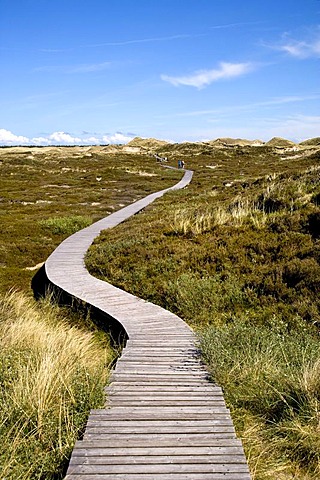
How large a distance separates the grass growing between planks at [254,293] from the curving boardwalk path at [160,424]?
412 millimetres

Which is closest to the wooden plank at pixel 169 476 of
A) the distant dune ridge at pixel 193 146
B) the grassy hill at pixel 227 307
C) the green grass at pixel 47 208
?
the grassy hill at pixel 227 307

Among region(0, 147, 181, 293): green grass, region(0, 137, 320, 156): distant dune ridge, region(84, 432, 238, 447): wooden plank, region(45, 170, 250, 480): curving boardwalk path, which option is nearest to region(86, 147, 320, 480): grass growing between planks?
region(45, 170, 250, 480): curving boardwalk path

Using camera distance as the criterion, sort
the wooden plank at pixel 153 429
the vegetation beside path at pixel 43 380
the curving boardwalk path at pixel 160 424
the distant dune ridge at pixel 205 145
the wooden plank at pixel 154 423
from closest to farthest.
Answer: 1. the curving boardwalk path at pixel 160 424
2. the vegetation beside path at pixel 43 380
3. the wooden plank at pixel 153 429
4. the wooden plank at pixel 154 423
5. the distant dune ridge at pixel 205 145

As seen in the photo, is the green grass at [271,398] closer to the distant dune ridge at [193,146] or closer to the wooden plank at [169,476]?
the wooden plank at [169,476]

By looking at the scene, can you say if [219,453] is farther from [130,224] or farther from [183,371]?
[130,224]

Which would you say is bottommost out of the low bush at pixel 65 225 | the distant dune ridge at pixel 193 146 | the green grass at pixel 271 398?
the low bush at pixel 65 225

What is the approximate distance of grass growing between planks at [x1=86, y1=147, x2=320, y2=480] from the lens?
15.6 ft

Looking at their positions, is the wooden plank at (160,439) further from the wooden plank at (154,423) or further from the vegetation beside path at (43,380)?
the vegetation beside path at (43,380)

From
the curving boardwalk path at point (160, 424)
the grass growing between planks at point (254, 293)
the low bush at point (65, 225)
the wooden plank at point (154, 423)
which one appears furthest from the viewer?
the low bush at point (65, 225)

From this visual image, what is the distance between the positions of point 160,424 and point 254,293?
6392 mm

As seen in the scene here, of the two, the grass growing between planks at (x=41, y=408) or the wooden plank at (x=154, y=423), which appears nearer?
the grass growing between planks at (x=41, y=408)

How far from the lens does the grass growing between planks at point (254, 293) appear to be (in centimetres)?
474

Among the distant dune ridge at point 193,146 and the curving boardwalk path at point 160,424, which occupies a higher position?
the distant dune ridge at point 193,146

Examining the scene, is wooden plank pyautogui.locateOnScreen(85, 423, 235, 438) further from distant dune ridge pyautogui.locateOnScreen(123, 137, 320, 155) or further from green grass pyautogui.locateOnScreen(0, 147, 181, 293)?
distant dune ridge pyautogui.locateOnScreen(123, 137, 320, 155)
